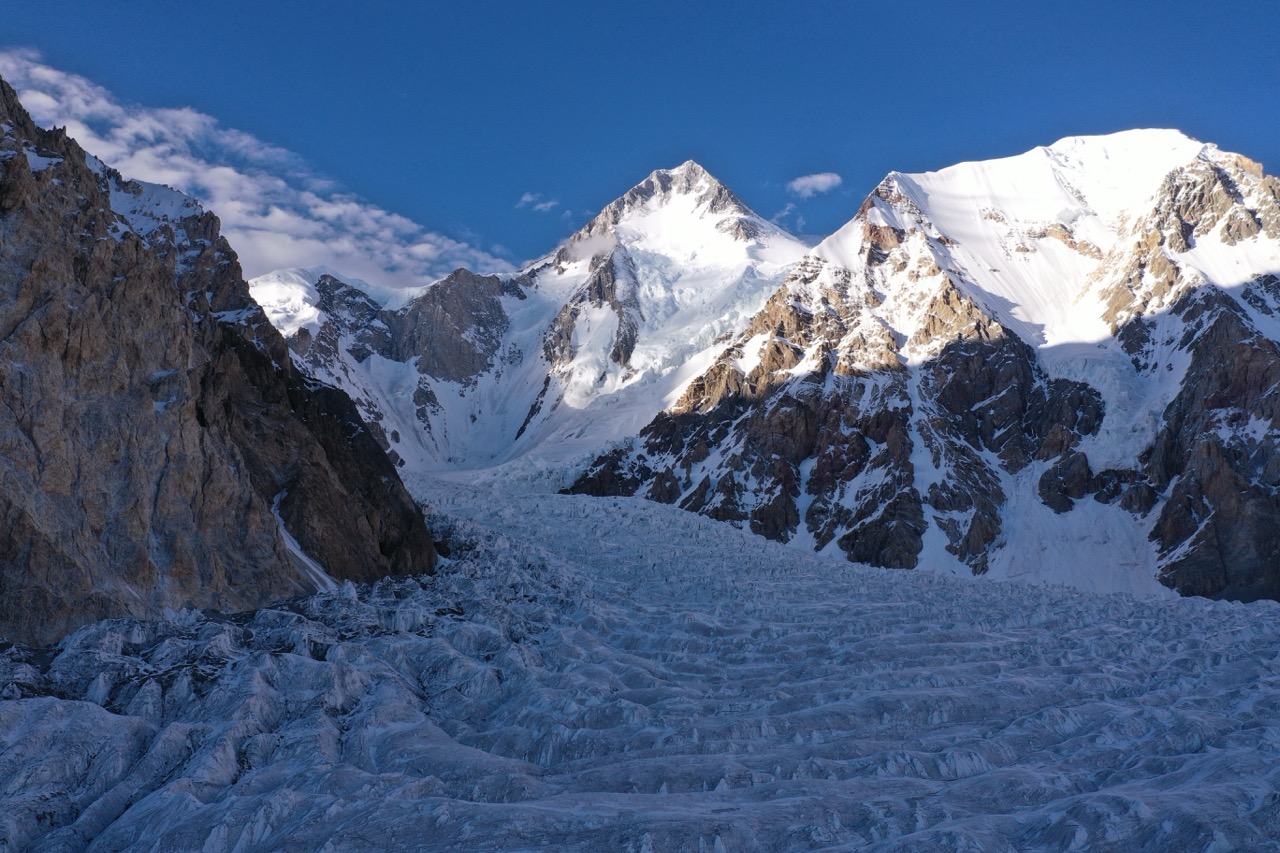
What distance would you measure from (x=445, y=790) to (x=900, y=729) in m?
13.4

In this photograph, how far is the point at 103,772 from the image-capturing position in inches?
A: 870

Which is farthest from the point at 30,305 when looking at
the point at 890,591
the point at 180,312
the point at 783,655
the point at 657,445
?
the point at 657,445

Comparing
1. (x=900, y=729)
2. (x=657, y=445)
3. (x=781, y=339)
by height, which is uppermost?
(x=781, y=339)

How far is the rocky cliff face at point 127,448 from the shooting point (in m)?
30.4

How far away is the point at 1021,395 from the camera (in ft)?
446

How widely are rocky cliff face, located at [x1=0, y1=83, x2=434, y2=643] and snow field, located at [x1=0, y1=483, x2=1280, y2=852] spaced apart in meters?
2.48

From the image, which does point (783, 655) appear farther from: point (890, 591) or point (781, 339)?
point (781, 339)

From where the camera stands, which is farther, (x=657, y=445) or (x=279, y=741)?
(x=657, y=445)

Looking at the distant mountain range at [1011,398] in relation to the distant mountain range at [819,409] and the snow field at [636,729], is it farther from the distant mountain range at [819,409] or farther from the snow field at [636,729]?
the snow field at [636,729]

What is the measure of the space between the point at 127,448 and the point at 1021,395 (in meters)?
126

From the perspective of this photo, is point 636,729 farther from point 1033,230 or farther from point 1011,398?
point 1033,230

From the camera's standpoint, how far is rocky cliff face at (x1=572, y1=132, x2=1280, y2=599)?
108 metres

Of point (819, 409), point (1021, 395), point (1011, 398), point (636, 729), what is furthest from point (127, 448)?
point (1021, 395)

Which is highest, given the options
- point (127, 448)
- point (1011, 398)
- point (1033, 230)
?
point (1033, 230)
